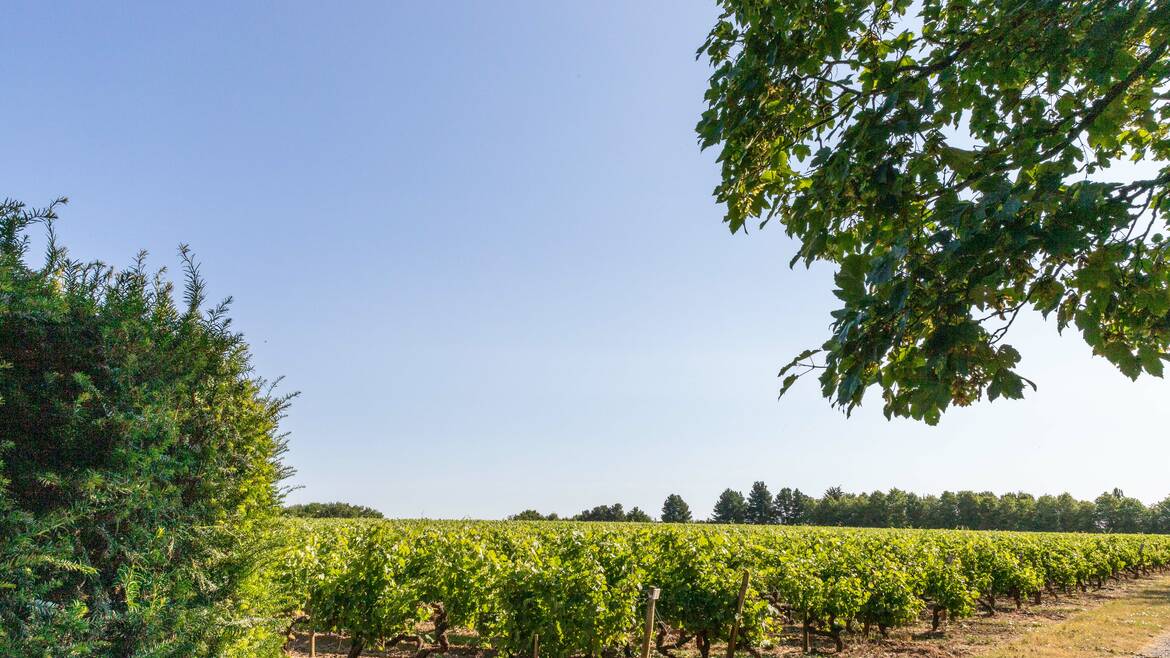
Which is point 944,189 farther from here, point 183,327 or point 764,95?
point 183,327

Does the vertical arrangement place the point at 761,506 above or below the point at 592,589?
below

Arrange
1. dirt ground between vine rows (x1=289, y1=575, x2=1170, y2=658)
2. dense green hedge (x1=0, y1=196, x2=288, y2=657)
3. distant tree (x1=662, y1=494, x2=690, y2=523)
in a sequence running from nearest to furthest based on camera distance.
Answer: dense green hedge (x1=0, y1=196, x2=288, y2=657), dirt ground between vine rows (x1=289, y1=575, x2=1170, y2=658), distant tree (x1=662, y1=494, x2=690, y2=523)

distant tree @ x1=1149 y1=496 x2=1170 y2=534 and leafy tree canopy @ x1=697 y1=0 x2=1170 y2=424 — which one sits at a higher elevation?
leafy tree canopy @ x1=697 y1=0 x2=1170 y2=424

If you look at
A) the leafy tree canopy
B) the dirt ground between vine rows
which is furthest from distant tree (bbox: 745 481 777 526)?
the leafy tree canopy

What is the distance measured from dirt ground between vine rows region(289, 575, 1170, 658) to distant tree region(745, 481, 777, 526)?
86628 mm

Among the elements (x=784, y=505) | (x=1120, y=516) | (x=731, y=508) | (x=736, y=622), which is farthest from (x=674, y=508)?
(x=736, y=622)

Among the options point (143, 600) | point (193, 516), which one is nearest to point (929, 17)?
point (193, 516)

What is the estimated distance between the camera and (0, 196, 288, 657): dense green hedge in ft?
8.95

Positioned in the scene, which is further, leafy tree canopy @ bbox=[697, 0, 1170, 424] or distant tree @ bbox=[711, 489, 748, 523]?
distant tree @ bbox=[711, 489, 748, 523]

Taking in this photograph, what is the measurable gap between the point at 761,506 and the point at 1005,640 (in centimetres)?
9514

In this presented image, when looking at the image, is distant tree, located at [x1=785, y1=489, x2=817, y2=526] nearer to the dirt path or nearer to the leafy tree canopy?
the dirt path

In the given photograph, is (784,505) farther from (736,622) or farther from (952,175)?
(952,175)

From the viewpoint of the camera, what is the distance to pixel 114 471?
9.85ft

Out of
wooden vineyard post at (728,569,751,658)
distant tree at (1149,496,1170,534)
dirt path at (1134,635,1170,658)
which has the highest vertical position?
wooden vineyard post at (728,569,751,658)
